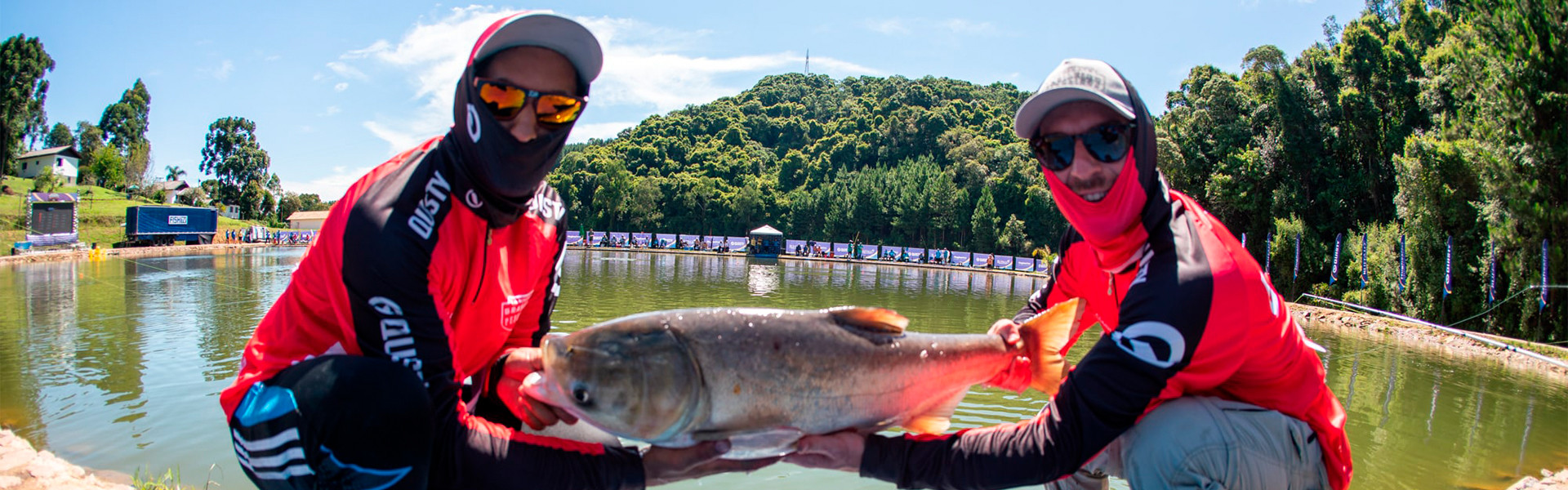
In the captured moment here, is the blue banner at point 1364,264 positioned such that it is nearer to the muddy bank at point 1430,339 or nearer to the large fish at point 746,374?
the muddy bank at point 1430,339

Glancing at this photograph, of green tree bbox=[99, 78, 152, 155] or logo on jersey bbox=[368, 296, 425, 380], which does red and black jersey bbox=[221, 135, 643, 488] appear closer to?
logo on jersey bbox=[368, 296, 425, 380]

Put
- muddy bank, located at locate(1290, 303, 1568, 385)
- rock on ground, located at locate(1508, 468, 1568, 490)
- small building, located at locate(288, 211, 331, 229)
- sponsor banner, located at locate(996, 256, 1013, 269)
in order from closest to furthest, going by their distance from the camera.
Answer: rock on ground, located at locate(1508, 468, 1568, 490)
muddy bank, located at locate(1290, 303, 1568, 385)
sponsor banner, located at locate(996, 256, 1013, 269)
small building, located at locate(288, 211, 331, 229)

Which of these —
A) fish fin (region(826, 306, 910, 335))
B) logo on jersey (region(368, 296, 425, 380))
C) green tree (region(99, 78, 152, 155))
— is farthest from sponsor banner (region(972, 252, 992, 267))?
green tree (region(99, 78, 152, 155))

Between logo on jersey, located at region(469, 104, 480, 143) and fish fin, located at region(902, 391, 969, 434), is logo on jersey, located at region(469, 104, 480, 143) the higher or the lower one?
the higher one

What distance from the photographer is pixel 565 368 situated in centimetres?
208

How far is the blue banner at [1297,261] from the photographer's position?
31.1m

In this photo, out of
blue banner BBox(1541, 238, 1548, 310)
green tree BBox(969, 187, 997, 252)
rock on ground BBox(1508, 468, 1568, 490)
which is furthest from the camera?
green tree BBox(969, 187, 997, 252)

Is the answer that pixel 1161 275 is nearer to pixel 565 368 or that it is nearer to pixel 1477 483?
pixel 565 368

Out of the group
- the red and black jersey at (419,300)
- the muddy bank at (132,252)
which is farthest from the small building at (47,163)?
the red and black jersey at (419,300)

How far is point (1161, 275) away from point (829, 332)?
117 cm

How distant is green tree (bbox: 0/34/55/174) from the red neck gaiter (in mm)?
70177

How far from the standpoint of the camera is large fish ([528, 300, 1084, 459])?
2.09 meters

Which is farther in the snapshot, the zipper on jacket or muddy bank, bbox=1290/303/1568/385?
muddy bank, bbox=1290/303/1568/385

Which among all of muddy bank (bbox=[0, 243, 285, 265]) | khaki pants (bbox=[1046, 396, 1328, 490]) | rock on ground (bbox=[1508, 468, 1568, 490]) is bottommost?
muddy bank (bbox=[0, 243, 285, 265])
